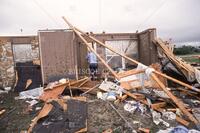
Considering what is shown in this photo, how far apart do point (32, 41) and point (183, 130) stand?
37.1ft

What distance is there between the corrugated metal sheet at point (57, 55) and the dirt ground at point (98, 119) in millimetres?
3038

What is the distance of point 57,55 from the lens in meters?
12.6

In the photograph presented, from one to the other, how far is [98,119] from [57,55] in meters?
5.74

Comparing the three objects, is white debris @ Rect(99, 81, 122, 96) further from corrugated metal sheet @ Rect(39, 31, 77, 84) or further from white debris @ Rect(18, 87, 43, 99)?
white debris @ Rect(18, 87, 43, 99)

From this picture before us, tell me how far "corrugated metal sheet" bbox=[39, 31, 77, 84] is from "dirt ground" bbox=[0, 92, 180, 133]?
3.04m

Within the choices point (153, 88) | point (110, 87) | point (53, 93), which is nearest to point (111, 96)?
point (110, 87)

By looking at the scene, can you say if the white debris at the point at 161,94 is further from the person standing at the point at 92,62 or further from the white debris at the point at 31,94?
the white debris at the point at 31,94

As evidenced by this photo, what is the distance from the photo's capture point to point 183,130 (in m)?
6.05

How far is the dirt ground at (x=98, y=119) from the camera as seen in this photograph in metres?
7.18

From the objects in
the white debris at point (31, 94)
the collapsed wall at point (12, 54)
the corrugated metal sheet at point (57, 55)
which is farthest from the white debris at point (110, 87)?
the collapsed wall at point (12, 54)

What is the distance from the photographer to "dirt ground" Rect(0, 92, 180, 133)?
7177 mm

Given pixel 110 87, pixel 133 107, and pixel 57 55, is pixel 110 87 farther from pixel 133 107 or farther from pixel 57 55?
pixel 57 55

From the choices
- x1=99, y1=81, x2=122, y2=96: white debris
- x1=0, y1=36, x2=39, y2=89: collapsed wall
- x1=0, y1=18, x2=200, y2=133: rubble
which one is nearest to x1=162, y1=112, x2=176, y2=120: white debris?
x1=0, y1=18, x2=200, y2=133: rubble

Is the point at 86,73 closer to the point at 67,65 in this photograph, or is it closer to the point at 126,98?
the point at 67,65
